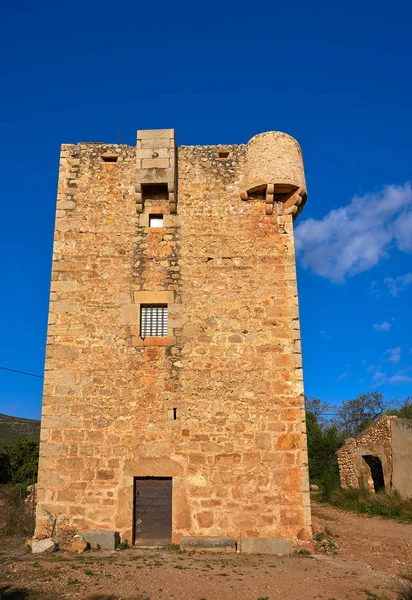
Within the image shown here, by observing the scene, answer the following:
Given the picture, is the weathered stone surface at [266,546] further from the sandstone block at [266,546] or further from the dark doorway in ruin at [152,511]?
the dark doorway in ruin at [152,511]

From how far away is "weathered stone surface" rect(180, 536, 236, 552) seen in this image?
7574 mm

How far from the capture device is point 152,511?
8.02 metres

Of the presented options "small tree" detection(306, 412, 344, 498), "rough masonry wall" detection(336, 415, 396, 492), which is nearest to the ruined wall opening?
"rough masonry wall" detection(336, 415, 396, 492)

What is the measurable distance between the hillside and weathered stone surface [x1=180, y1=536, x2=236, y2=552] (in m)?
25.1

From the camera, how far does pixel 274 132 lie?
9.55 meters

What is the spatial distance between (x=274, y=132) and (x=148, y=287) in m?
4.09

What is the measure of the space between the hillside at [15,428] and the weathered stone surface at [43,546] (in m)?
24.4

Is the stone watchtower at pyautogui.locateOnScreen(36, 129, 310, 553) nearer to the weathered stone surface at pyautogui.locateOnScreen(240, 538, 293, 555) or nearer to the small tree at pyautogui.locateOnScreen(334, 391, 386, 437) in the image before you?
the weathered stone surface at pyautogui.locateOnScreen(240, 538, 293, 555)

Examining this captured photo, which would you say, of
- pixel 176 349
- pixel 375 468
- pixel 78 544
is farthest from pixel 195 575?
pixel 375 468

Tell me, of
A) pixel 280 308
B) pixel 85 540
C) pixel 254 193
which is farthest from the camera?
pixel 254 193

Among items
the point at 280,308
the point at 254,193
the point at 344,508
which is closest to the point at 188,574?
the point at 280,308

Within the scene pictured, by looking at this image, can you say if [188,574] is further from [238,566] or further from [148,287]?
[148,287]

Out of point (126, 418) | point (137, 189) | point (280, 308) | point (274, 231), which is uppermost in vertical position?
point (137, 189)

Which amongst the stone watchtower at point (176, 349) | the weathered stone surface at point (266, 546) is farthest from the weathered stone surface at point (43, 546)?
the weathered stone surface at point (266, 546)
